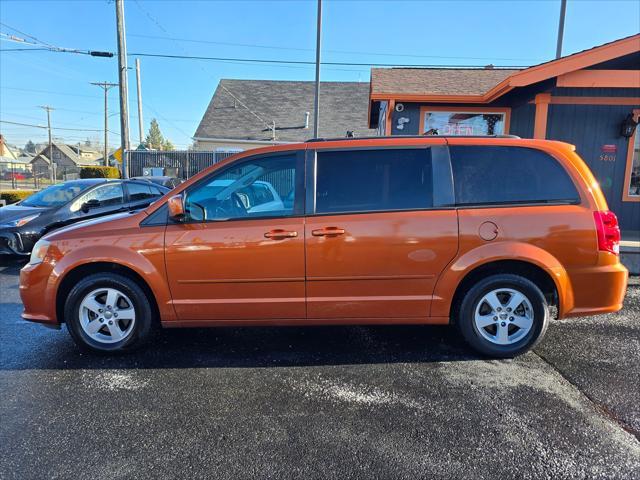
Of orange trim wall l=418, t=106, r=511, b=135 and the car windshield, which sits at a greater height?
orange trim wall l=418, t=106, r=511, b=135

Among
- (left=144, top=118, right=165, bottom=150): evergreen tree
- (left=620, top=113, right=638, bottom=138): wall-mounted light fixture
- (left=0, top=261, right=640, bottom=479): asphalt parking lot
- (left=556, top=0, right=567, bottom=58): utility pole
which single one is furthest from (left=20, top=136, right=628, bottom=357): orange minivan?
(left=144, top=118, right=165, bottom=150): evergreen tree

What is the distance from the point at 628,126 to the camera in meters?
8.88

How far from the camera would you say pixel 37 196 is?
807 centimetres

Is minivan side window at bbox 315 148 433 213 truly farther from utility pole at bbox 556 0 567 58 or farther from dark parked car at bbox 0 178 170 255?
utility pole at bbox 556 0 567 58

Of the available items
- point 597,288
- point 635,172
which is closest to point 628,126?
point 635,172

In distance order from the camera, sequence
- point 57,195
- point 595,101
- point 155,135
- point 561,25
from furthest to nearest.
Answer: point 155,135 < point 561,25 < point 595,101 < point 57,195

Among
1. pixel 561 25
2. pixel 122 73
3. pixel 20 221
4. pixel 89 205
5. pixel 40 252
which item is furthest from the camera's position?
pixel 122 73

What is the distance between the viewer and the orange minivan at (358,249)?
346 cm

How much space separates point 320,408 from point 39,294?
2.62 meters

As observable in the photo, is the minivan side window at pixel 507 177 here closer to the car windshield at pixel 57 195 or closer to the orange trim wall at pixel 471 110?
the orange trim wall at pixel 471 110

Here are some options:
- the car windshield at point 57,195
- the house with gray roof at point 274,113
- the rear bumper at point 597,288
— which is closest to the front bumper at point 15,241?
the car windshield at point 57,195

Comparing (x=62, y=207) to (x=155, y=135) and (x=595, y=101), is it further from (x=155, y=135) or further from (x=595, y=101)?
(x=155, y=135)

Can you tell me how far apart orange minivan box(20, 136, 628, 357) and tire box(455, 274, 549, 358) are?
0.4 inches

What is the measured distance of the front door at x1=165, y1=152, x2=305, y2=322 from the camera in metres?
3.47
